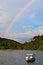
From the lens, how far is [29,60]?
11056cm

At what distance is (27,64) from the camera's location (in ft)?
335

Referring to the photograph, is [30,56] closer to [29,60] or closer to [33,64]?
[29,60]

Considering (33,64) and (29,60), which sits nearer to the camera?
(33,64)

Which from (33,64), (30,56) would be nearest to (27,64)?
(33,64)

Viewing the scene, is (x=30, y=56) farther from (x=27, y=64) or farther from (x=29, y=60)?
(x=27, y=64)

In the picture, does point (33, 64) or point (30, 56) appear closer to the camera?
point (33, 64)

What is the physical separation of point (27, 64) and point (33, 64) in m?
3.10

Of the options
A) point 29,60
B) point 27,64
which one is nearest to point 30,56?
point 29,60

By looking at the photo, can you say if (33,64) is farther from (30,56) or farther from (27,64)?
(30,56)

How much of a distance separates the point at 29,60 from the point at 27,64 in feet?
28.4

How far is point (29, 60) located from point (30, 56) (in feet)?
9.35

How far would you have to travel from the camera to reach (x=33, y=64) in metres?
100

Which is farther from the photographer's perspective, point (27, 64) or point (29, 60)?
point (29, 60)
